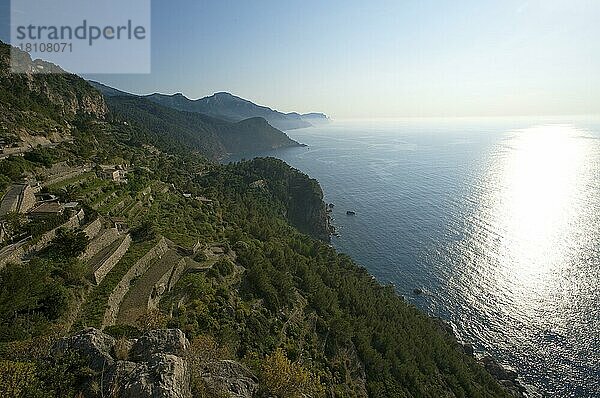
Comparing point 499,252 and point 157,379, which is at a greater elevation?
point 157,379

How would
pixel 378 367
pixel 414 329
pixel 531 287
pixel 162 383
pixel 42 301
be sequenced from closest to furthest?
pixel 162 383
pixel 42 301
pixel 378 367
pixel 414 329
pixel 531 287

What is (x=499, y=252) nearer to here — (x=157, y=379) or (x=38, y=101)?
(x=157, y=379)

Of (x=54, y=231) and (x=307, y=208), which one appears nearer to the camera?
(x=54, y=231)

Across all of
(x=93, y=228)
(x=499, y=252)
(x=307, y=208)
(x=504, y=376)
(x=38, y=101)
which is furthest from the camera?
(x=307, y=208)

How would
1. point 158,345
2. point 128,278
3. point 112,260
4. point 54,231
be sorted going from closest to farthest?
1. point 158,345
2. point 128,278
3. point 54,231
4. point 112,260

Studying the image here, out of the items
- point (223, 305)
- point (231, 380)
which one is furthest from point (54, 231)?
point (231, 380)

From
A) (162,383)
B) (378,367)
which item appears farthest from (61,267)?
(378,367)

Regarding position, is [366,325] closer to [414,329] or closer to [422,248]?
[414,329]
